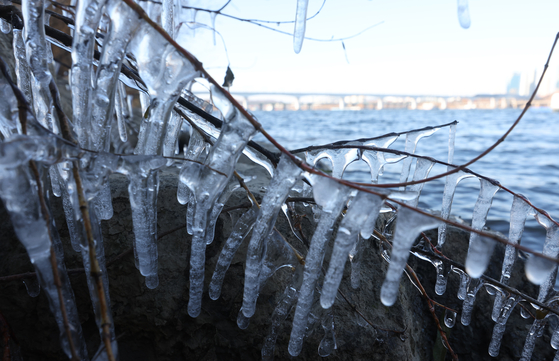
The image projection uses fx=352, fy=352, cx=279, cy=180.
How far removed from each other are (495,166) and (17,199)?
300 inches

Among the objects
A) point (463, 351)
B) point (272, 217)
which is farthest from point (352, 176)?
point (272, 217)

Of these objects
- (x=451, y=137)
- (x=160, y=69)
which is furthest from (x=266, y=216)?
(x=451, y=137)

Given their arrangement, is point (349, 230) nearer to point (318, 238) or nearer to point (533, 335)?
point (318, 238)

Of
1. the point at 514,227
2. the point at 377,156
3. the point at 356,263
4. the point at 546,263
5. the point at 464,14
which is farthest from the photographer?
the point at 356,263

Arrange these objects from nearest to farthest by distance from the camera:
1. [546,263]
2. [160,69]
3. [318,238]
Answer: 1. [546,263]
2. [160,69]
3. [318,238]

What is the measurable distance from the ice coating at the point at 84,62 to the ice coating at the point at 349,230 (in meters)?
0.64

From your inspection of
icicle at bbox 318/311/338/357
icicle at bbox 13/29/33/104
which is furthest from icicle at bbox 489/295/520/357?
icicle at bbox 13/29/33/104

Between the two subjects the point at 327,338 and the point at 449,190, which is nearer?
the point at 327,338

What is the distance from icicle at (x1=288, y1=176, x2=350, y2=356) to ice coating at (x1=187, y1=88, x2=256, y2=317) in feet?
0.65

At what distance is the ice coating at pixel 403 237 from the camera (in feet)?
2.17

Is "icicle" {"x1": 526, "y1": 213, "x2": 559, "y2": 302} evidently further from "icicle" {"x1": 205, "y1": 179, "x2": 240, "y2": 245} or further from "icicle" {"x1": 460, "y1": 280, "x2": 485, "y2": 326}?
"icicle" {"x1": 205, "y1": 179, "x2": 240, "y2": 245}

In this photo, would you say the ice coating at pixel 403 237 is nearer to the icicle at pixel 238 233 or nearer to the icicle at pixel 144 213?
the icicle at pixel 238 233

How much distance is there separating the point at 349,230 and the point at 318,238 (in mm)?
125

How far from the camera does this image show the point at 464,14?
0.99 meters
